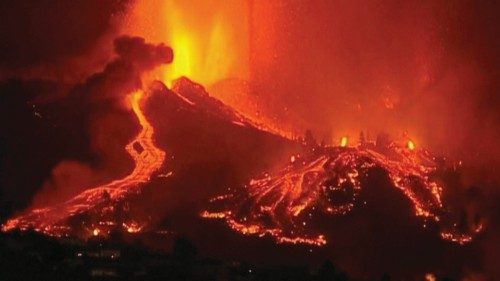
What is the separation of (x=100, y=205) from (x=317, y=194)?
46.8 feet

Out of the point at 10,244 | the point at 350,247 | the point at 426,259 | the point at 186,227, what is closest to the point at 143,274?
the point at 10,244

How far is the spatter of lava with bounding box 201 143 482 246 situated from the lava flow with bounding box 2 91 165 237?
4634 mm

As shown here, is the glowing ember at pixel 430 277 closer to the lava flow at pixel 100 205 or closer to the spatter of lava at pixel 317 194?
the spatter of lava at pixel 317 194

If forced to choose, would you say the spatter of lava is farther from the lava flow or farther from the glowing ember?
the lava flow

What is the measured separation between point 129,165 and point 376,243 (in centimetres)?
1543

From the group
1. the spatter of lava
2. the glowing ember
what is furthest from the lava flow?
the glowing ember

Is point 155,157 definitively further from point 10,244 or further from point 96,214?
point 10,244

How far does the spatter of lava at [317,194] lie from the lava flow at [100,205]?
4.63 m

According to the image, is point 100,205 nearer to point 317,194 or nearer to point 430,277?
point 317,194

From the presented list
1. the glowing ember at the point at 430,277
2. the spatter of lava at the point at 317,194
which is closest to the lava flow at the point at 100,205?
the spatter of lava at the point at 317,194

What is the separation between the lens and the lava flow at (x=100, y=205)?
5753cm

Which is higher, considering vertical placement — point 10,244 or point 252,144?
point 252,144

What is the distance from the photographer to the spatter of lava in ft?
214

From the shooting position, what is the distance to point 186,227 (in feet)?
209
